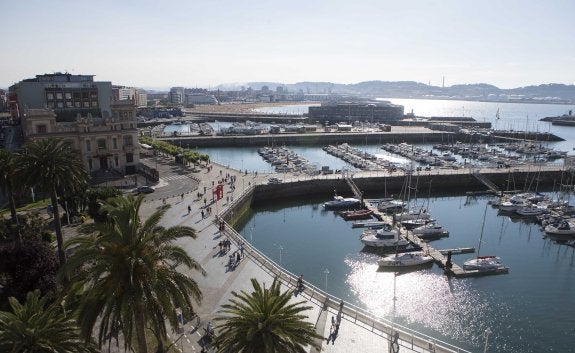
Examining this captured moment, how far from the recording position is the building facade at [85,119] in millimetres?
72812

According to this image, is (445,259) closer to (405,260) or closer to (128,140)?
(405,260)

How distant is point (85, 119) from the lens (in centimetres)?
7500

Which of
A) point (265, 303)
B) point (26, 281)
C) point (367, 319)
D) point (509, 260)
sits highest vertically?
point (265, 303)

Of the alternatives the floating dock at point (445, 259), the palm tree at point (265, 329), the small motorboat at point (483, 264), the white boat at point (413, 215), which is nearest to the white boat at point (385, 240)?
the floating dock at point (445, 259)

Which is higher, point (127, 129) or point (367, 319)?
point (127, 129)

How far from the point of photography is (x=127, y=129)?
79750mm

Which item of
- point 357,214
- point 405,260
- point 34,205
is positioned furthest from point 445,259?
point 34,205

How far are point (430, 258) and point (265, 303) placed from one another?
3779 centimetres

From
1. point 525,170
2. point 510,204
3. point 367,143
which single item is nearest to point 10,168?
point 510,204

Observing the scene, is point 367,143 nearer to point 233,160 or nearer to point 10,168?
point 233,160

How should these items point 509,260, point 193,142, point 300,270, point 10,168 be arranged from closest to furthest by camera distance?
point 10,168
point 300,270
point 509,260
point 193,142

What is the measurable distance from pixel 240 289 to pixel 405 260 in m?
23.5

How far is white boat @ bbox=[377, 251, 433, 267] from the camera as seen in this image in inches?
2010

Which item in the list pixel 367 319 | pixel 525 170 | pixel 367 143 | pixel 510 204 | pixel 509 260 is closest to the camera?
pixel 367 319
